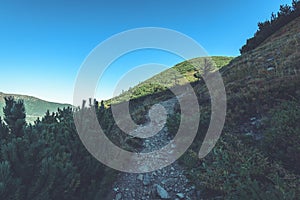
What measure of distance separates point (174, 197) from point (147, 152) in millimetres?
2489

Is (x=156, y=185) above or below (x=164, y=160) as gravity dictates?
below

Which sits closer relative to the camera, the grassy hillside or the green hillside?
the green hillside

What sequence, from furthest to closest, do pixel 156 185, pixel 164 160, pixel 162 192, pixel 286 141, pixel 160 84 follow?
1. pixel 160 84
2. pixel 164 160
3. pixel 156 185
4. pixel 162 192
5. pixel 286 141

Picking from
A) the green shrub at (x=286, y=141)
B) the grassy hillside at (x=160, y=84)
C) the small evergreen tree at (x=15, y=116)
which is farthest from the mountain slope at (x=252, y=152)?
the grassy hillside at (x=160, y=84)

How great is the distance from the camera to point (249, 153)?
4.66m

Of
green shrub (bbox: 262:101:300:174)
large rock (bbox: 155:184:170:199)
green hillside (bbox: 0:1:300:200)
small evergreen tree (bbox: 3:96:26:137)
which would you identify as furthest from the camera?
small evergreen tree (bbox: 3:96:26:137)

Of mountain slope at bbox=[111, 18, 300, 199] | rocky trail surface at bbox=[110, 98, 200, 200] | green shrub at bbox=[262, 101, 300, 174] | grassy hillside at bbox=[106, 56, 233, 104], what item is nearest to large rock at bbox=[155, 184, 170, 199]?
rocky trail surface at bbox=[110, 98, 200, 200]

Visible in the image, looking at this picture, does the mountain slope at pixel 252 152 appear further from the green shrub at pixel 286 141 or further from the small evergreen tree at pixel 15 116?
the small evergreen tree at pixel 15 116

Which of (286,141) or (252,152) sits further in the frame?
(252,152)

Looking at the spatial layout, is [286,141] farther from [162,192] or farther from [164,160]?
[164,160]

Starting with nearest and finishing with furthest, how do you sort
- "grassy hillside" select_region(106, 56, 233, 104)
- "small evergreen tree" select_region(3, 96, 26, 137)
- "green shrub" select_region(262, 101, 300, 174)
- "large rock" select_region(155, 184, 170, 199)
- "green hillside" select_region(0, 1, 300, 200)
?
1. "green hillside" select_region(0, 1, 300, 200)
2. "green shrub" select_region(262, 101, 300, 174)
3. "large rock" select_region(155, 184, 170, 199)
4. "small evergreen tree" select_region(3, 96, 26, 137)
5. "grassy hillside" select_region(106, 56, 233, 104)

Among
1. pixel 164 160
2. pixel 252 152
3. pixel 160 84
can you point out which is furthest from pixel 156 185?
pixel 160 84

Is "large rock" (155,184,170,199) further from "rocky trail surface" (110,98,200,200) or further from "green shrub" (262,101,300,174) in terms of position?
"green shrub" (262,101,300,174)

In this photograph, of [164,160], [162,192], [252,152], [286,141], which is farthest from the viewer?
[164,160]
